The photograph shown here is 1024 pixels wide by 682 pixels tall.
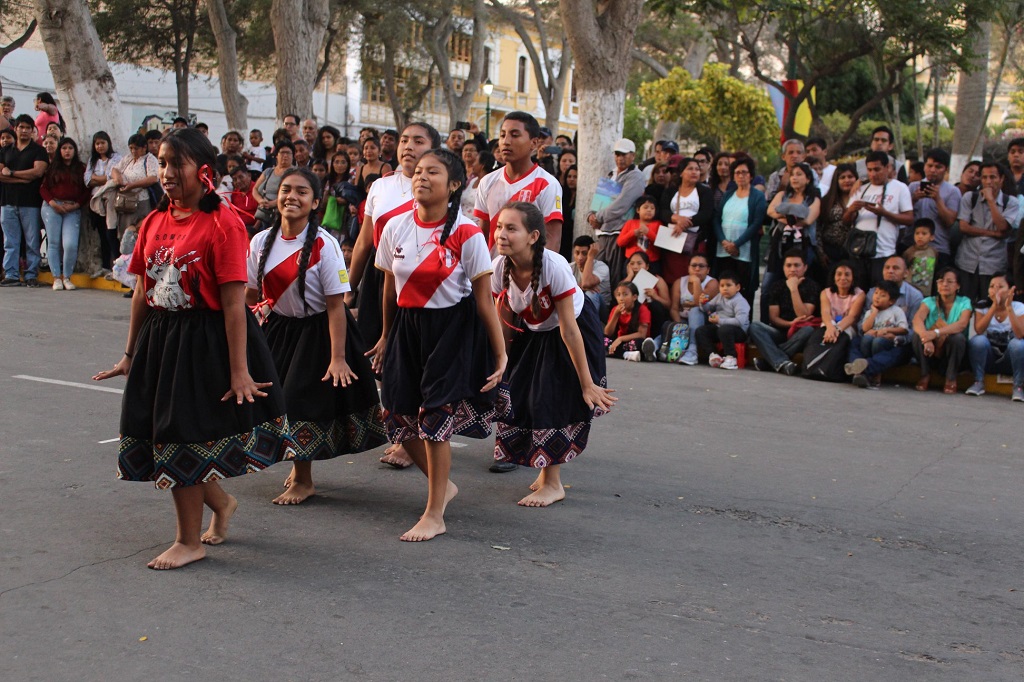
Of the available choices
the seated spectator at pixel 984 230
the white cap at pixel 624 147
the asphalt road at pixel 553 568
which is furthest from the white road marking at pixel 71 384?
the seated spectator at pixel 984 230

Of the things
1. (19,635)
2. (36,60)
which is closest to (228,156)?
(19,635)

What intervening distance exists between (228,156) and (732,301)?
21.6 ft

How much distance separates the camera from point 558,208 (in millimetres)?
6762

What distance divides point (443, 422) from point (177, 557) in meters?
1.31

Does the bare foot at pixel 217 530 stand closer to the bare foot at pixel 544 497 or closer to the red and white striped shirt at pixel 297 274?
the red and white striped shirt at pixel 297 274

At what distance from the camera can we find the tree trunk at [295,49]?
1877 cm

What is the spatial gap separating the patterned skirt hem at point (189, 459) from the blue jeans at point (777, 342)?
22.3 feet

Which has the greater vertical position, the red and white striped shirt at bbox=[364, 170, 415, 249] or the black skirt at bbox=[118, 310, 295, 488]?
the red and white striped shirt at bbox=[364, 170, 415, 249]

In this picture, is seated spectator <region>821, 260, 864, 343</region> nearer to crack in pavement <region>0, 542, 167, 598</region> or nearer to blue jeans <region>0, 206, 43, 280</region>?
crack in pavement <region>0, 542, 167, 598</region>

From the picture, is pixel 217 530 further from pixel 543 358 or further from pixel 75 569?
pixel 543 358

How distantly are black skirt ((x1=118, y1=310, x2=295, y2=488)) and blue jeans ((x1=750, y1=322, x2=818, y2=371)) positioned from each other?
6.87 metres

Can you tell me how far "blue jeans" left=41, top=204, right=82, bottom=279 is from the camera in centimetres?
1453

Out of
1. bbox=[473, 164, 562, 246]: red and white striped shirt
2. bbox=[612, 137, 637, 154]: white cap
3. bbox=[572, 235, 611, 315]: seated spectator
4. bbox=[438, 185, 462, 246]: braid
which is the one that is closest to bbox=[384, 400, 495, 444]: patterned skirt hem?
bbox=[438, 185, 462, 246]: braid

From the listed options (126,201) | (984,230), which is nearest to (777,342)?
(984,230)
